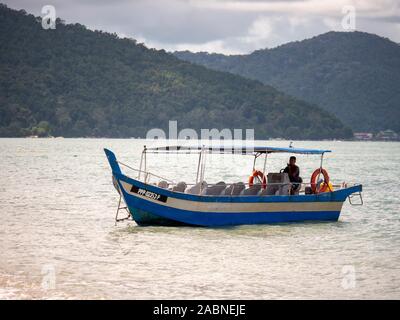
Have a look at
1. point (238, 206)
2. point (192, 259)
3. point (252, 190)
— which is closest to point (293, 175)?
point (252, 190)

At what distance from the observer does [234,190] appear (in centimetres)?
2494

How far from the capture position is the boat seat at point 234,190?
2481 centimetres

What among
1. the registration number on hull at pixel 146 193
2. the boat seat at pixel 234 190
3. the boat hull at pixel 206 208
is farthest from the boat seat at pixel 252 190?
the registration number on hull at pixel 146 193

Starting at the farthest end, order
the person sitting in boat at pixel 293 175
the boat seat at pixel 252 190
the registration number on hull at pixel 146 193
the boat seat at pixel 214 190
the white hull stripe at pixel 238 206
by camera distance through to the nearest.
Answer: the person sitting in boat at pixel 293 175
the boat seat at pixel 252 190
the boat seat at pixel 214 190
the white hull stripe at pixel 238 206
the registration number on hull at pixel 146 193

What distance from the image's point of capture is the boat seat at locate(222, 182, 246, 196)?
24.8m

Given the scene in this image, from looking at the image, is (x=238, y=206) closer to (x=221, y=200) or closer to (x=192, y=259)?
(x=221, y=200)

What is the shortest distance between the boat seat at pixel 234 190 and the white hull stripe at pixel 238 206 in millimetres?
465

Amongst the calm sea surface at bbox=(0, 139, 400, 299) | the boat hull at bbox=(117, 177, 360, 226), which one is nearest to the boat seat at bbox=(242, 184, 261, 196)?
the boat hull at bbox=(117, 177, 360, 226)

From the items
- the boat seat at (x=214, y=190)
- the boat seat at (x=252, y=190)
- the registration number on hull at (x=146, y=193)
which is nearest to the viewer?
the registration number on hull at (x=146, y=193)

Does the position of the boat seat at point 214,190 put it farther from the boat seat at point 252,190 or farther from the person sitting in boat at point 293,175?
the person sitting in boat at point 293,175

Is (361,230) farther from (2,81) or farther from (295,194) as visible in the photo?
(2,81)

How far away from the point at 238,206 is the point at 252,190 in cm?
89

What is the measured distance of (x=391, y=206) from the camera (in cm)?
3684
